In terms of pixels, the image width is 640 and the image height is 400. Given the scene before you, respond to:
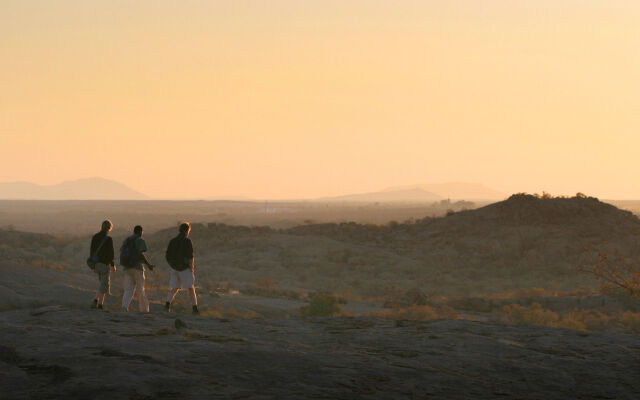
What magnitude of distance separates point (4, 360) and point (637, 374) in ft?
23.4

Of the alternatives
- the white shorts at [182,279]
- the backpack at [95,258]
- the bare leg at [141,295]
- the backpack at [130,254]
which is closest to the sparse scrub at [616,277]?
the white shorts at [182,279]

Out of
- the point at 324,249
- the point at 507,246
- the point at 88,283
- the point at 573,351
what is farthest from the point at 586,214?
the point at 573,351

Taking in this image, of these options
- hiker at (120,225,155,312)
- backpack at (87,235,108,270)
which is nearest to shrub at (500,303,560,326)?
hiker at (120,225,155,312)

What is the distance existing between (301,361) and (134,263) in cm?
622

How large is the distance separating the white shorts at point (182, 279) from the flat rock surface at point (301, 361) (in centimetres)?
240

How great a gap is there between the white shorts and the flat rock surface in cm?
240

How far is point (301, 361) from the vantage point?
324 inches

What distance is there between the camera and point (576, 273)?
4009 cm

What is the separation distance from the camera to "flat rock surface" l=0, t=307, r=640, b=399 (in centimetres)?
691

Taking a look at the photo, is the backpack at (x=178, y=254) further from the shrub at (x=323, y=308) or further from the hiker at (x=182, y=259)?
the shrub at (x=323, y=308)

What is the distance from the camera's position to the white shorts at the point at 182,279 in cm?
1425

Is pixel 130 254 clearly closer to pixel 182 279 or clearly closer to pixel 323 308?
pixel 182 279

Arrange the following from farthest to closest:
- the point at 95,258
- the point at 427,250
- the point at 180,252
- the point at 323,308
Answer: the point at 427,250
the point at 323,308
the point at 180,252
the point at 95,258

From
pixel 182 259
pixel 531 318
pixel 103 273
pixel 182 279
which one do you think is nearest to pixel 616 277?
pixel 531 318
